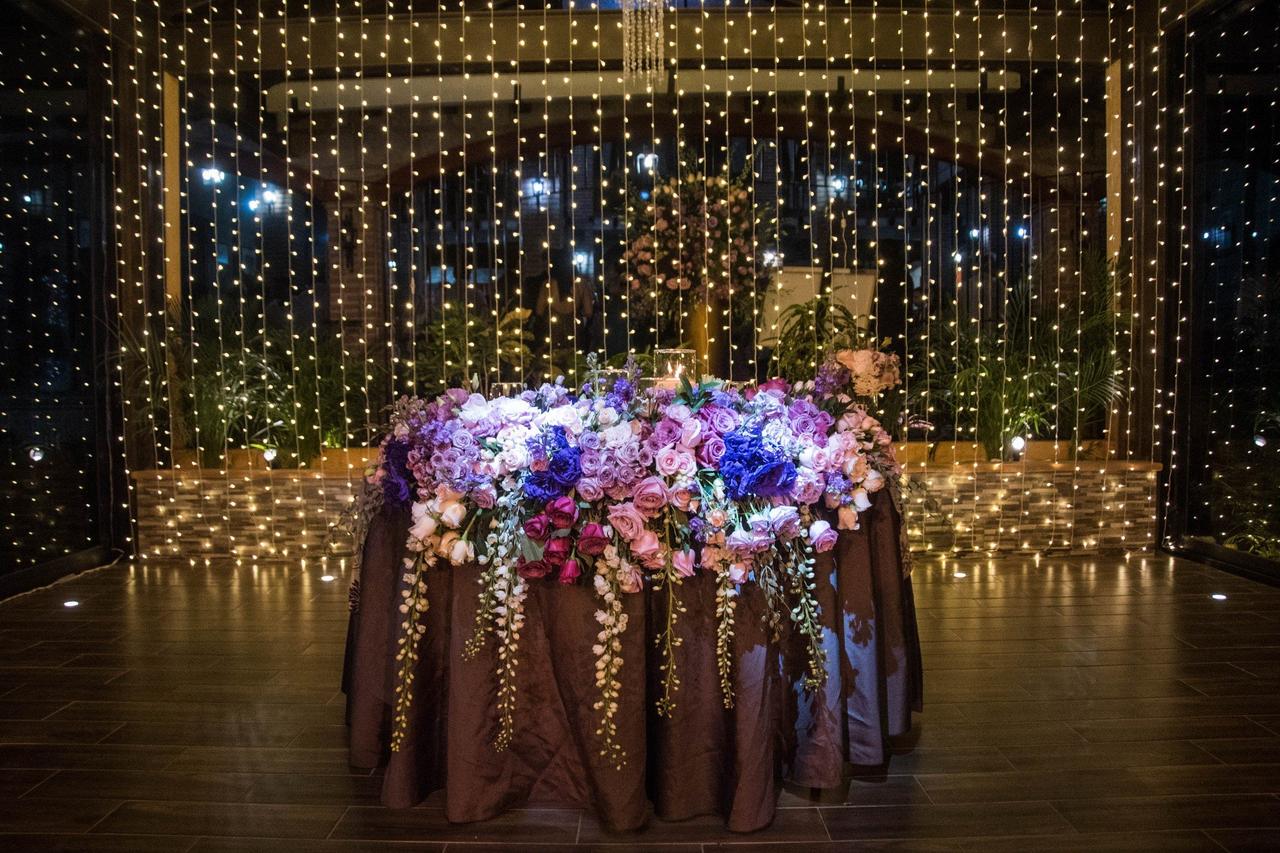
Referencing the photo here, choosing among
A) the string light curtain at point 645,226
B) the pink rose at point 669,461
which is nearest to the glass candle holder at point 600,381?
the pink rose at point 669,461

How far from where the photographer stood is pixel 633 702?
2287 mm

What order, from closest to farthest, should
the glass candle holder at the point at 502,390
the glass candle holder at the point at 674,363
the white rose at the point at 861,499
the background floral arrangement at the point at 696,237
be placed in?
the white rose at the point at 861,499, the glass candle holder at the point at 502,390, the glass candle holder at the point at 674,363, the background floral arrangement at the point at 696,237

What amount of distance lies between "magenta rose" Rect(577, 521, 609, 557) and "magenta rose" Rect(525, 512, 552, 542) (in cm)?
8

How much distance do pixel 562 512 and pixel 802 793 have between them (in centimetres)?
105

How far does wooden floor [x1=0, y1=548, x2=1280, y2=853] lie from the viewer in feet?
7.68

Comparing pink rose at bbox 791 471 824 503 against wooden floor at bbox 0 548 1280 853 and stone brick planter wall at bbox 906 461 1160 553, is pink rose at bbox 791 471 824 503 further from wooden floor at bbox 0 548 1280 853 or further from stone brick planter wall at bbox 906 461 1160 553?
stone brick planter wall at bbox 906 461 1160 553

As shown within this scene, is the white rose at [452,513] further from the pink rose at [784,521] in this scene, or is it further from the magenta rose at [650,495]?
the pink rose at [784,521]

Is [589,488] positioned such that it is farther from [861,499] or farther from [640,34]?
[640,34]

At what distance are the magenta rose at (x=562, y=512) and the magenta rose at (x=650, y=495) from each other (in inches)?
5.8

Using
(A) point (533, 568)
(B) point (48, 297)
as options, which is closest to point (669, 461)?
(A) point (533, 568)

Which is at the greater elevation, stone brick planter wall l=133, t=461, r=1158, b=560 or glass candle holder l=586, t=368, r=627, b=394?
glass candle holder l=586, t=368, r=627, b=394

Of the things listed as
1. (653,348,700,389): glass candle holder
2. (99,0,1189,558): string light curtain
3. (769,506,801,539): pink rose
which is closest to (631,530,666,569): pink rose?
(769,506,801,539): pink rose

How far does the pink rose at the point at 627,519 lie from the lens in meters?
2.15

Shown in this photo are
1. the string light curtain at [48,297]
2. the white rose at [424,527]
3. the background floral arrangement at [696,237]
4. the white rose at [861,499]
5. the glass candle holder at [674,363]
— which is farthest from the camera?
the background floral arrangement at [696,237]
